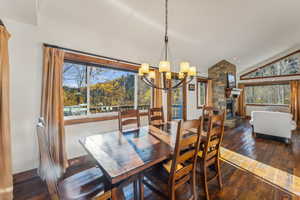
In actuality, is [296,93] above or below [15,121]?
above

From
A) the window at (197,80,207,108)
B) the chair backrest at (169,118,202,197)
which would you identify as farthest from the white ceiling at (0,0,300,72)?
the chair backrest at (169,118,202,197)

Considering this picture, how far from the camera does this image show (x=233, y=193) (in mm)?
1797

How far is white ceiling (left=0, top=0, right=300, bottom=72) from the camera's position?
2191mm

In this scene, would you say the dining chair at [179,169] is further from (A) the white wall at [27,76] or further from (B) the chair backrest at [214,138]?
(A) the white wall at [27,76]

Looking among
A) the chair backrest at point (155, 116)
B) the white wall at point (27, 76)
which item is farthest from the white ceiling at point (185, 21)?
the chair backrest at point (155, 116)

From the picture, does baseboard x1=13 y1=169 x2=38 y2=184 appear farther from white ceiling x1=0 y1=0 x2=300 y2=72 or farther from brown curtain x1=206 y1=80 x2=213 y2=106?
brown curtain x1=206 y1=80 x2=213 y2=106

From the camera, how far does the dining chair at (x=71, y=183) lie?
0.93 m

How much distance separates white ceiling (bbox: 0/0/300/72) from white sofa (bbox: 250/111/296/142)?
240 centimetres

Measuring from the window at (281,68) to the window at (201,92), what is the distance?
328 cm

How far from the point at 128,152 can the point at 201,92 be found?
527cm

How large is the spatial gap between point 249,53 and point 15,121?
718 centimetres

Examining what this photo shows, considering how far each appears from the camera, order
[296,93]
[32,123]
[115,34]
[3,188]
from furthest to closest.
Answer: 1. [296,93]
2. [115,34]
3. [32,123]
4. [3,188]

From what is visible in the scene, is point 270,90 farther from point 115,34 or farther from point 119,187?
point 119,187

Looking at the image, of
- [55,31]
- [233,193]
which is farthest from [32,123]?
[233,193]
